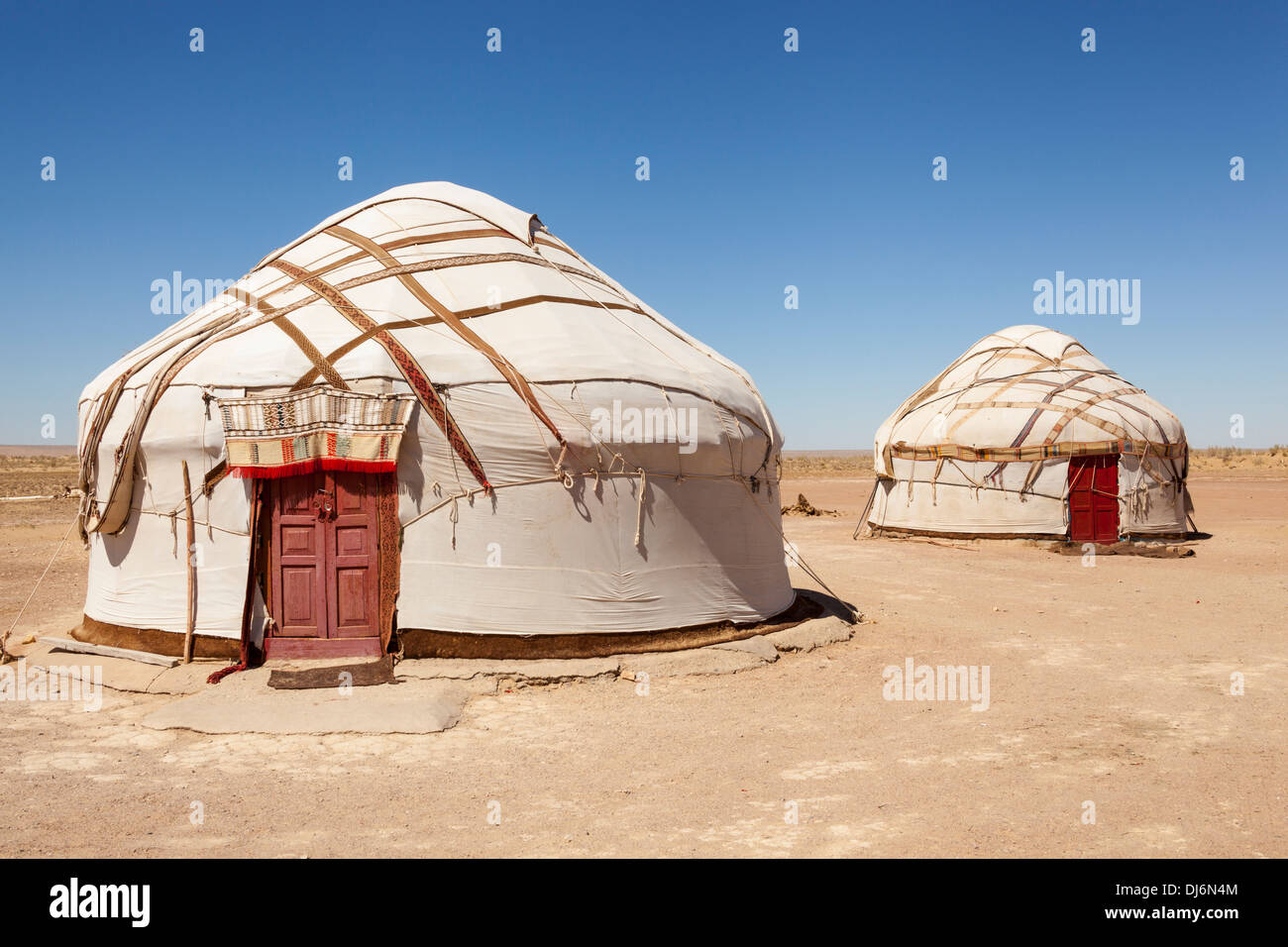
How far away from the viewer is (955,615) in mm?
10047

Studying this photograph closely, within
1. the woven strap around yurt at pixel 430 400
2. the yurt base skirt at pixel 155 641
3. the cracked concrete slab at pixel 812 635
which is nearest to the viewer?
the woven strap around yurt at pixel 430 400

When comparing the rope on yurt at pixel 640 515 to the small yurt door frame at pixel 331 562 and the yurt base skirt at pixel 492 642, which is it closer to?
the yurt base skirt at pixel 492 642

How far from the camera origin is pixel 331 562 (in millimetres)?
7113

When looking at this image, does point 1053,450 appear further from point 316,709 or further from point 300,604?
point 316,709

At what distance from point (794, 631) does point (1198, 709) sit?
3.17m

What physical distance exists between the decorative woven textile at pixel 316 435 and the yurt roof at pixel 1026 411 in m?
12.8

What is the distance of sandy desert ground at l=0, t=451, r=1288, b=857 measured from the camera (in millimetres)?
4105

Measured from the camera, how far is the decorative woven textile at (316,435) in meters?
6.91

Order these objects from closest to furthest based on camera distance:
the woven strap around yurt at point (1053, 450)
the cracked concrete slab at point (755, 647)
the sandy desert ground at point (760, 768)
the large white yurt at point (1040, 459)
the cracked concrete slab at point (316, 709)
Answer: the sandy desert ground at point (760, 768) < the cracked concrete slab at point (316, 709) < the cracked concrete slab at point (755, 647) < the woven strap around yurt at point (1053, 450) < the large white yurt at point (1040, 459)

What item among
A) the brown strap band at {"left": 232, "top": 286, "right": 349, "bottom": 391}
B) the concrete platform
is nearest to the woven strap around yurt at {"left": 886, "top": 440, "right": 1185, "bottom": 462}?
the concrete platform

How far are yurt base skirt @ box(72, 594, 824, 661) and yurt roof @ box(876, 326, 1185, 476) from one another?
10.7 metres

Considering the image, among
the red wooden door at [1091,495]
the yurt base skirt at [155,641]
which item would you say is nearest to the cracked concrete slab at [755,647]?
the yurt base skirt at [155,641]

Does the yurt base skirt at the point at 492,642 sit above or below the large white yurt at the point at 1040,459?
below
